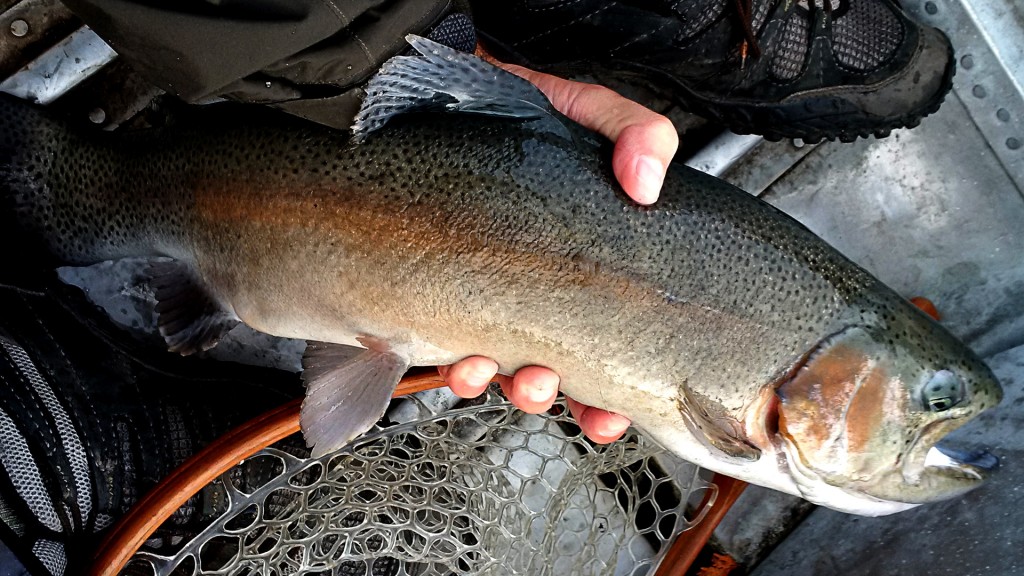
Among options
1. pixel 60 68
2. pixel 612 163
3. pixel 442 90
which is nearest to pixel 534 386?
pixel 612 163

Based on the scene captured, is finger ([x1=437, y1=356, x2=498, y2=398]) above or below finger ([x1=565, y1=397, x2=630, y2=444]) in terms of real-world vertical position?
above

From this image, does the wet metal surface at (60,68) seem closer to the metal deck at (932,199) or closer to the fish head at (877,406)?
the metal deck at (932,199)

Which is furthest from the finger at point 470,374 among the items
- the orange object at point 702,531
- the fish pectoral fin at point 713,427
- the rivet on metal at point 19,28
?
the rivet on metal at point 19,28

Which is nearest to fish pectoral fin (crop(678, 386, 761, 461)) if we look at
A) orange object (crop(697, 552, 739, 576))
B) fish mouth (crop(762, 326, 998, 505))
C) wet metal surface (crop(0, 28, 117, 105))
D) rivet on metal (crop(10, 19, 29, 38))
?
fish mouth (crop(762, 326, 998, 505))

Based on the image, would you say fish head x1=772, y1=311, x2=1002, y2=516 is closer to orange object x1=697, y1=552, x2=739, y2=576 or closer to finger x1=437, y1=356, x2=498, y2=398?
finger x1=437, y1=356, x2=498, y2=398

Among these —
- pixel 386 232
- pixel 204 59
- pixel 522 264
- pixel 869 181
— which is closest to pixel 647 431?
pixel 522 264
